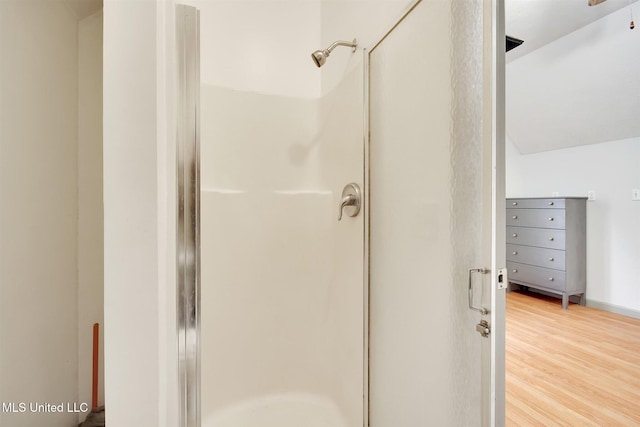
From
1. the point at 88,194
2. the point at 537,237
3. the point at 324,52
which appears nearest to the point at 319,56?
the point at 324,52

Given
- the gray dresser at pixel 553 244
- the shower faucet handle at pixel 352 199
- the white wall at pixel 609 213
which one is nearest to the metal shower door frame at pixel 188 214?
the shower faucet handle at pixel 352 199

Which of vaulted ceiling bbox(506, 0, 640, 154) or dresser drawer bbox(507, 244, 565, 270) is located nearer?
vaulted ceiling bbox(506, 0, 640, 154)

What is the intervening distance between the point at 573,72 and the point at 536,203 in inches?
48.2

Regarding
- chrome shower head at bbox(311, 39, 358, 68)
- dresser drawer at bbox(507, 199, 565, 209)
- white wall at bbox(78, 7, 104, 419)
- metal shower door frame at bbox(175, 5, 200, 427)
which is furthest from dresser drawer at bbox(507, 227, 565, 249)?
white wall at bbox(78, 7, 104, 419)

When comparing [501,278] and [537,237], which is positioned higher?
[501,278]

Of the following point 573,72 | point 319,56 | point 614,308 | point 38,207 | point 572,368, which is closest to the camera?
point 38,207

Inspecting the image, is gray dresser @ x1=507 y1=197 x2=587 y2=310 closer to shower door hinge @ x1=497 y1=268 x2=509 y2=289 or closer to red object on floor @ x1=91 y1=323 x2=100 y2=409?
shower door hinge @ x1=497 y1=268 x2=509 y2=289

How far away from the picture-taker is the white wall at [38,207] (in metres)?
0.63

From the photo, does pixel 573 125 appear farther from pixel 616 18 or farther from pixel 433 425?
pixel 433 425

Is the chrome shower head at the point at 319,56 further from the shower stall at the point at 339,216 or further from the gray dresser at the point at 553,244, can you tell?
the gray dresser at the point at 553,244

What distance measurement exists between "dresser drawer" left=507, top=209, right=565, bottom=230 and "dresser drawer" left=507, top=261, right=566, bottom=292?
45 cm

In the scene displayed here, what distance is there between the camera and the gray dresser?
2697 millimetres

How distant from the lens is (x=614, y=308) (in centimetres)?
258

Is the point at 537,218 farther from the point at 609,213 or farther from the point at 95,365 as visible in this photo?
→ the point at 95,365
